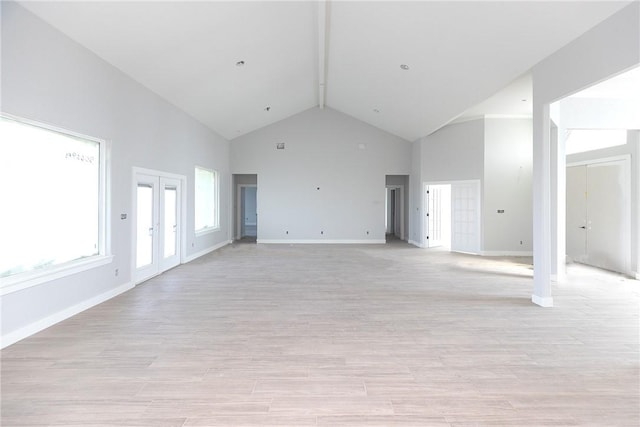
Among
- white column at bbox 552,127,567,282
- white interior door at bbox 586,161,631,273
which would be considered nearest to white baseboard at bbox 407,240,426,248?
white interior door at bbox 586,161,631,273

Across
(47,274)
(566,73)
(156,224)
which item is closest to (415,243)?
(566,73)

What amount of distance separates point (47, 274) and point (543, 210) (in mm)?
5966

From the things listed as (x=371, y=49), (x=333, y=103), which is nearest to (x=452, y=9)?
(x=371, y=49)

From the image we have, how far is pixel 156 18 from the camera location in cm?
415

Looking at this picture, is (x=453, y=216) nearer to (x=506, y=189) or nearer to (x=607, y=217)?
(x=506, y=189)

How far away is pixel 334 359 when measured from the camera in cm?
297

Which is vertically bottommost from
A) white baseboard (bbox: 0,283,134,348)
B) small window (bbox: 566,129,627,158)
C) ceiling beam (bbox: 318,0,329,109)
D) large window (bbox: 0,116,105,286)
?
white baseboard (bbox: 0,283,134,348)

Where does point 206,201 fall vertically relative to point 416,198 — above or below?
below

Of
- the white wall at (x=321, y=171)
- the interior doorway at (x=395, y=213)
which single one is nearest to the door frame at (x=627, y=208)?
the white wall at (x=321, y=171)

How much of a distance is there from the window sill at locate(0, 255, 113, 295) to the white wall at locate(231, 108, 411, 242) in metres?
7.06

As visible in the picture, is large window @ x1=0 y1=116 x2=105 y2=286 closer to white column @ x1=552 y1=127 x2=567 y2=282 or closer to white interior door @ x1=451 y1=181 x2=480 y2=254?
white column @ x1=552 y1=127 x2=567 y2=282

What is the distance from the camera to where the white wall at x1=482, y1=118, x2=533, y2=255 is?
892cm

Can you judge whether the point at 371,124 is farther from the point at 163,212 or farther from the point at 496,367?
the point at 496,367

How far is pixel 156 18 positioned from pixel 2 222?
280cm
